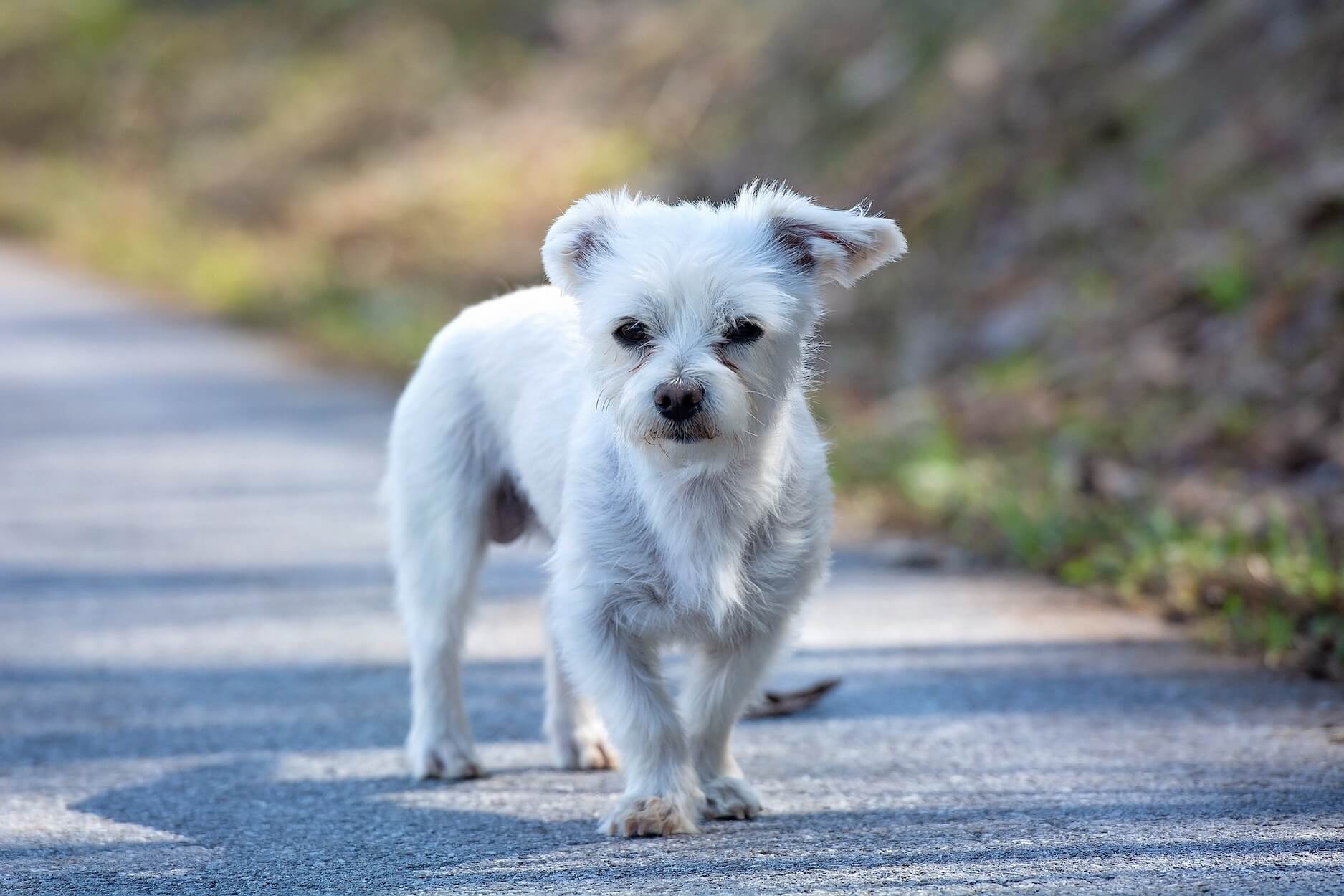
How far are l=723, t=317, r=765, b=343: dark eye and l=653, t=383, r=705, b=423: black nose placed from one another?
8.8 inches

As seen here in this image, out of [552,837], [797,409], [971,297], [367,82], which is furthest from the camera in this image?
[367,82]

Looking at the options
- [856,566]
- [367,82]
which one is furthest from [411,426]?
[367,82]

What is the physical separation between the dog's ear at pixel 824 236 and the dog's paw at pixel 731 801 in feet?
4.59

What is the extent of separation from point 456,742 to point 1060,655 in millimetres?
2434

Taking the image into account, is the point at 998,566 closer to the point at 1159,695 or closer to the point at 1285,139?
the point at 1159,695

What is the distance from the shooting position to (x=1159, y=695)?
536 centimetres

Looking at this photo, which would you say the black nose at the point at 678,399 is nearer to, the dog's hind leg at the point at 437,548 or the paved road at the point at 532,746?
the paved road at the point at 532,746

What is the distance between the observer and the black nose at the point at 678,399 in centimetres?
387

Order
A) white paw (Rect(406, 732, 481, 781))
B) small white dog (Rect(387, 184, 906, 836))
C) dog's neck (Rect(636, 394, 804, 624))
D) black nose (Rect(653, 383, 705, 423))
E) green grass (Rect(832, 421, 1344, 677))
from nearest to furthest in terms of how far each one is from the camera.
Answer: black nose (Rect(653, 383, 705, 423)) → small white dog (Rect(387, 184, 906, 836)) → dog's neck (Rect(636, 394, 804, 624)) → white paw (Rect(406, 732, 481, 781)) → green grass (Rect(832, 421, 1344, 677))

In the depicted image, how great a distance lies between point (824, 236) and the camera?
4371mm

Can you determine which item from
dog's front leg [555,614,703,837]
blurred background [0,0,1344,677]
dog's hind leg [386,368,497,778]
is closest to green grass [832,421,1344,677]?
blurred background [0,0,1344,677]

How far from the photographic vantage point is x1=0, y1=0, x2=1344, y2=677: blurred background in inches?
306

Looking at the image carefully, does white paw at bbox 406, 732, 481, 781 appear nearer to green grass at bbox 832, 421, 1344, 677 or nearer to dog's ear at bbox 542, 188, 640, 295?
dog's ear at bbox 542, 188, 640, 295

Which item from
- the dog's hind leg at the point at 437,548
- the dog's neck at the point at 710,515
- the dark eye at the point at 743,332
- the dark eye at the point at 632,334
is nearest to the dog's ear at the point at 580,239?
the dark eye at the point at 632,334
